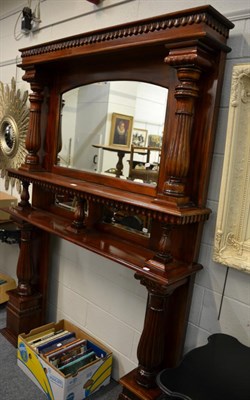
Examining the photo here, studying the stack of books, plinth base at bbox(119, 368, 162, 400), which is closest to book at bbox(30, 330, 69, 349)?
the stack of books

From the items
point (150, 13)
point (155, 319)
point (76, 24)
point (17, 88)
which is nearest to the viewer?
point (155, 319)

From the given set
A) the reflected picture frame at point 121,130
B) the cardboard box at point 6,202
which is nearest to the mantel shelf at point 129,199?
the reflected picture frame at point 121,130

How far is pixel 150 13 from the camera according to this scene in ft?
5.31

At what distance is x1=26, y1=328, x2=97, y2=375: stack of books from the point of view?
71.2 inches

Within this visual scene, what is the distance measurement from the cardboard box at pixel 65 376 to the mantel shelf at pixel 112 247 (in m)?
0.68

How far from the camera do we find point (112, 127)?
1759mm

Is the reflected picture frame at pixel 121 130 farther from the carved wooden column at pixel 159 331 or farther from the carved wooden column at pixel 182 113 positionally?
the carved wooden column at pixel 159 331


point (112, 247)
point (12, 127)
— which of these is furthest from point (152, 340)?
point (12, 127)

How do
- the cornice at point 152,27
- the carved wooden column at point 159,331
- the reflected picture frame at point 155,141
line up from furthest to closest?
1. the reflected picture frame at point 155,141
2. the carved wooden column at point 159,331
3. the cornice at point 152,27

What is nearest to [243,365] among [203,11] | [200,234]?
[200,234]

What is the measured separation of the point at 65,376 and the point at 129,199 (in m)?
0.99

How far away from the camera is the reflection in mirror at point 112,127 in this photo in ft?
5.10

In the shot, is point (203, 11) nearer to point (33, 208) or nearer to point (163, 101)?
point (163, 101)

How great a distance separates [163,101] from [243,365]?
1.14 meters
